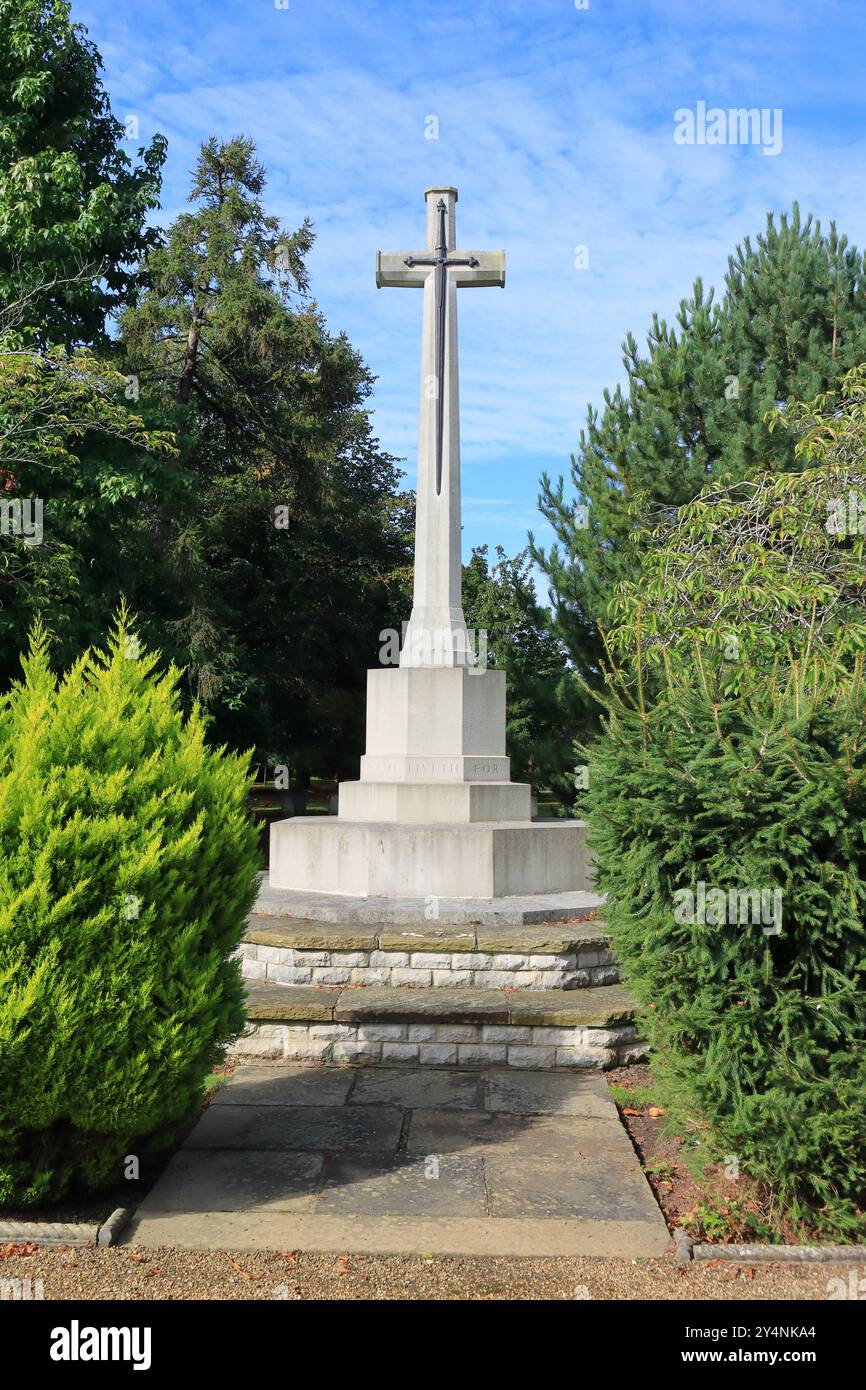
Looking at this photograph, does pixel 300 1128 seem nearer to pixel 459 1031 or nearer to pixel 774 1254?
pixel 459 1031

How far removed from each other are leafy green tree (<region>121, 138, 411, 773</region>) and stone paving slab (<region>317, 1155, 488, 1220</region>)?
48.9 feet

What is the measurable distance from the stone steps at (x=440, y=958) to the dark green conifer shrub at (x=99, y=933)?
255 cm

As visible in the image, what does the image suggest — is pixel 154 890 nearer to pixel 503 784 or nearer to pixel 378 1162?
pixel 378 1162

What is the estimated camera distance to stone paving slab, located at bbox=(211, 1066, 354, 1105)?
570 centimetres

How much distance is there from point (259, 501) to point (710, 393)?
485 inches

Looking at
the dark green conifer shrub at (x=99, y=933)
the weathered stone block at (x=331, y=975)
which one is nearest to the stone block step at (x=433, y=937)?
the weathered stone block at (x=331, y=975)

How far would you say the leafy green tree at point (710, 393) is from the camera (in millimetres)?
14227

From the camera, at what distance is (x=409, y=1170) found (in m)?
4.70

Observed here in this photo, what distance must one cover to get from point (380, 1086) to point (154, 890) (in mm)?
2428

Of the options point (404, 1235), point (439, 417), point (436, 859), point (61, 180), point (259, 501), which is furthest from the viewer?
point (259, 501)

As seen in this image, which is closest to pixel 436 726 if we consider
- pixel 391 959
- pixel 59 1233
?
pixel 391 959

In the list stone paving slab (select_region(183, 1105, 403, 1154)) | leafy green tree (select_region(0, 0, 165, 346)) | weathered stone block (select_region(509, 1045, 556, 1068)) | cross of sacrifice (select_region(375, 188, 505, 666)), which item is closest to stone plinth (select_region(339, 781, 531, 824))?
cross of sacrifice (select_region(375, 188, 505, 666))

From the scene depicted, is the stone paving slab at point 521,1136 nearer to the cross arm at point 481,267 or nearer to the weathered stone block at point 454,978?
the weathered stone block at point 454,978

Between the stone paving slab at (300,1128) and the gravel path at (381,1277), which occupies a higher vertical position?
the gravel path at (381,1277)
